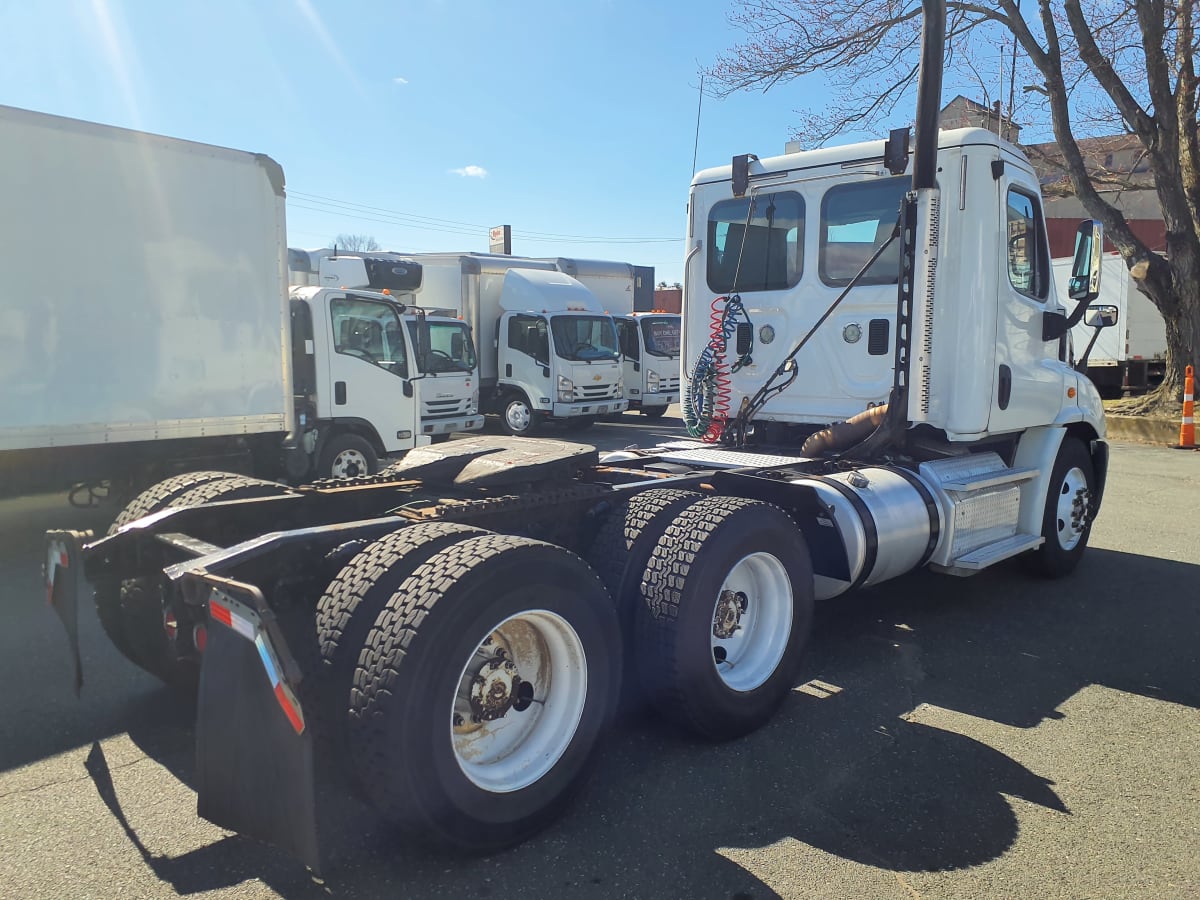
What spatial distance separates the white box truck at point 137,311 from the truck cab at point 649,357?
10802 mm

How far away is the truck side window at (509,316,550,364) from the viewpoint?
1680 centimetres

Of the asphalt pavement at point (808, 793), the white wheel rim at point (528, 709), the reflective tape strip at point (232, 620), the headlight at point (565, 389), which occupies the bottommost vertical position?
the asphalt pavement at point (808, 793)

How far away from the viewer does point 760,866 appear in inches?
113

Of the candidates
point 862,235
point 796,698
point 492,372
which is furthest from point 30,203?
point 492,372

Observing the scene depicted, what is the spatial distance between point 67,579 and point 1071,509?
6441 millimetres

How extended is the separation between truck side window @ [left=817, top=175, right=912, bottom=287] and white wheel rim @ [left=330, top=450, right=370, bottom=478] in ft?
21.0

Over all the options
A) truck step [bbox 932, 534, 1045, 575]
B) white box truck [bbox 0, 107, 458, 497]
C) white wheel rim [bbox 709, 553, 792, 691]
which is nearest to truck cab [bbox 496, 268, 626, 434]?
white box truck [bbox 0, 107, 458, 497]

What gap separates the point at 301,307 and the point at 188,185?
2.25m

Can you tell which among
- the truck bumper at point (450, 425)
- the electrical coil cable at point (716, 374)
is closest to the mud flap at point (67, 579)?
the electrical coil cable at point (716, 374)

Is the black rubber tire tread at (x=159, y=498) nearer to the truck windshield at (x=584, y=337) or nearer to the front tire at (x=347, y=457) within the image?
the front tire at (x=347, y=457)

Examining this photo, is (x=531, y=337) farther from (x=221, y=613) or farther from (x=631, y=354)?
(x=221, y=613)

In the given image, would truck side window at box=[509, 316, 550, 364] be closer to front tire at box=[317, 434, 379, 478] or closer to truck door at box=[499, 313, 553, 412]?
truck door at box=[499, 313, 553, 412]

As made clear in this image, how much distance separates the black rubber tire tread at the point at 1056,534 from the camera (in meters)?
6.27

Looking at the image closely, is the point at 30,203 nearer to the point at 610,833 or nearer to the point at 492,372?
the point at 610,833
